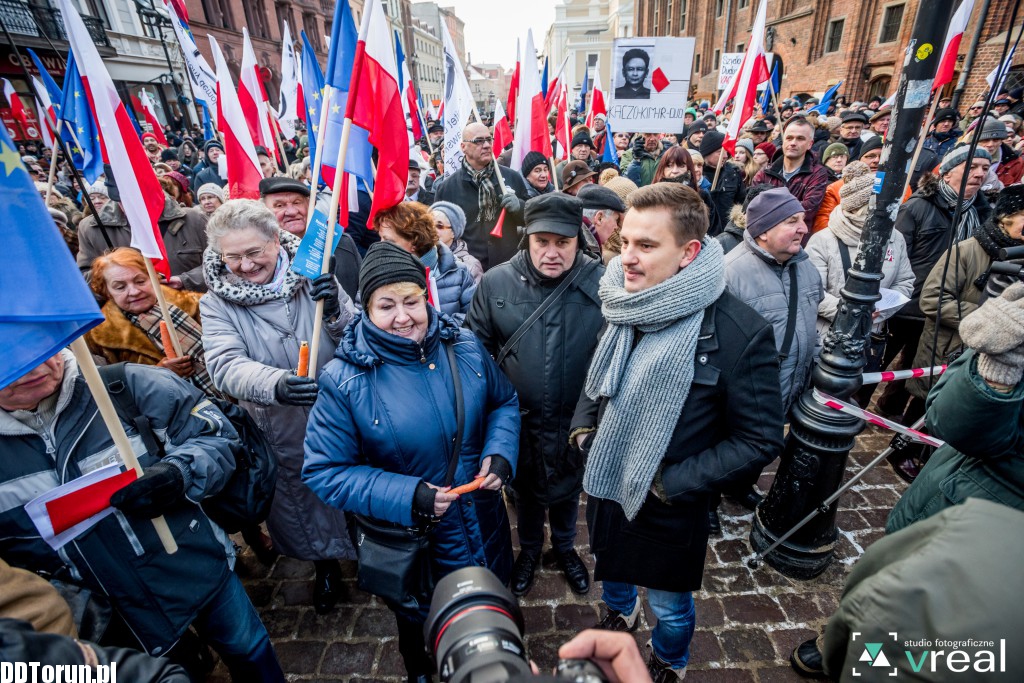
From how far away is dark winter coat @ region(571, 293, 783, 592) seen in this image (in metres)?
1.84

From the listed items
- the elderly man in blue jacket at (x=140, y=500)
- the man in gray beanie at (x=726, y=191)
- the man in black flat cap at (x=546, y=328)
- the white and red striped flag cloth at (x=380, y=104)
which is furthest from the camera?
the man in gray beanie at (x=726, y=191)

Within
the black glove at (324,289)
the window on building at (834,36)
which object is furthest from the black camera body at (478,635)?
the window on building at (834,36)

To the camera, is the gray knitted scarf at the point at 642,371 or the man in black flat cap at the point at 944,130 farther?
the man in black flat cap at the point at 944,130

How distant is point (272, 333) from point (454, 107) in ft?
14.6

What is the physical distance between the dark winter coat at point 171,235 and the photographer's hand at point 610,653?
14.6 ft

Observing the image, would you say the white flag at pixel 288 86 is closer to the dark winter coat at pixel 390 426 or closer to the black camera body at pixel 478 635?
the dark winter coat at pixel 390 426

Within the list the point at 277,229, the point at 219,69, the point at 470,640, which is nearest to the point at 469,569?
the point at 470,640

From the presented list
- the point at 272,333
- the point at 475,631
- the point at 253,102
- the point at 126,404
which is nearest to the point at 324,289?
the point at 272,333

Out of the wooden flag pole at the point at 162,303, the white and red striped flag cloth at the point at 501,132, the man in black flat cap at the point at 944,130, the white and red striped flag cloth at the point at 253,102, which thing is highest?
the white and red striped flag cloth at the point at 253,102

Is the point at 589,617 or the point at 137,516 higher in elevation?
the point at 137,516

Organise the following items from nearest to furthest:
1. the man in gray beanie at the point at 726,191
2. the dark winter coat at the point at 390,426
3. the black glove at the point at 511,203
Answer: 1. the dark winter coat at the point at 390,426
2. the black glove at the point at 511,203
3. the man in gray beanie at the point at 726,191

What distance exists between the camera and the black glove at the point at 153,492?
162cm

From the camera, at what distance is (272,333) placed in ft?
8.30

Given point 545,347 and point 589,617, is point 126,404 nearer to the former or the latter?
point 545,347
